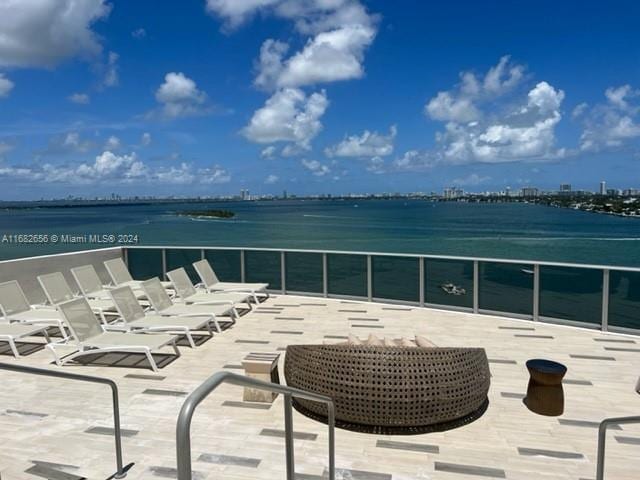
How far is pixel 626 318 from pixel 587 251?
181 ft

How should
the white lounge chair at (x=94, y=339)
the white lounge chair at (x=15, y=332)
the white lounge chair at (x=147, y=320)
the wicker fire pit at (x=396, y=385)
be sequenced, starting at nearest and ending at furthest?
the wicker fire pit at (x=396, y=385) → the white lounge chair at (x=94, y=339) → the white lounge chair at (x=15, y=332) → the white lounge chair at (x=147, y=320)

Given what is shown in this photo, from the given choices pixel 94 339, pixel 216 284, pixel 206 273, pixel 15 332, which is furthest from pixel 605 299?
pixel 15 332

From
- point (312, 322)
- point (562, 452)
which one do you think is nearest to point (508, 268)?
point (312, 322)

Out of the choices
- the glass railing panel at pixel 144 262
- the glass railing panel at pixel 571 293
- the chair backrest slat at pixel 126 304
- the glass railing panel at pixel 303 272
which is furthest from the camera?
the glass railing panel at pixel 144 262

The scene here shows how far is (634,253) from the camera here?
2185 inches

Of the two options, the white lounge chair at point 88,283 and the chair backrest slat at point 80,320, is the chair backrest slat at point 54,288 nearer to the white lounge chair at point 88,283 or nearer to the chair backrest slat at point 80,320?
the white lounge chair at point 88,283

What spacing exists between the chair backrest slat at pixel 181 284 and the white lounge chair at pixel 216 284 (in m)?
0.58

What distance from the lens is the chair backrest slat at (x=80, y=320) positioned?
6031mm

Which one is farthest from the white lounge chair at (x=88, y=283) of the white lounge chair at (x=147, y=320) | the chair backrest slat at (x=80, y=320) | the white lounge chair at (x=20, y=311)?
the chair backrest slat at (x=80, y=320)

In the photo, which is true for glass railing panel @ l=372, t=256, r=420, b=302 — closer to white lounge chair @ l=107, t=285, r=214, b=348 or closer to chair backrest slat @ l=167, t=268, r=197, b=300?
chair backrest slat @ l=167, t=268, r=197, b=300

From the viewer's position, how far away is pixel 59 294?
852 centimetres

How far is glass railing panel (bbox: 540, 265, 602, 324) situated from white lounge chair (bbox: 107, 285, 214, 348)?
5370 mm

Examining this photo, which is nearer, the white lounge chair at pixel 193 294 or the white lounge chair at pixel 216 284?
the white lounge chair at pixel 193 294

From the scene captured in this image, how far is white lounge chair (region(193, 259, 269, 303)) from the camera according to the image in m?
9.77
